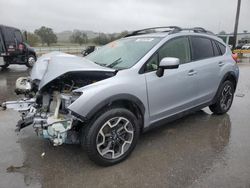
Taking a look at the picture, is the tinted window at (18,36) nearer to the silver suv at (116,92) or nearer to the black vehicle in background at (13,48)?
the black vehicle in background at (13,48)

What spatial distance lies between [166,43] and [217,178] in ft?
6.60

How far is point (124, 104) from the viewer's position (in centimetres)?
321

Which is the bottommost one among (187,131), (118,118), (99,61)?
(187,131)

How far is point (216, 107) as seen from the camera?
488 centimetres

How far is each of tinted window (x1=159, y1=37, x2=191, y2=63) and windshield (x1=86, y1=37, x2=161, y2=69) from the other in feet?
0.60

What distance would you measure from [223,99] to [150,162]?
8.43 feet

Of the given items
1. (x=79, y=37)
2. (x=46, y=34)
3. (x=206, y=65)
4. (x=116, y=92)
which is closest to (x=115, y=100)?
(x=116, y=92)

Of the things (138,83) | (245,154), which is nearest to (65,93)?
(138,83)

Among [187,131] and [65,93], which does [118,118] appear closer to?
[65,93]

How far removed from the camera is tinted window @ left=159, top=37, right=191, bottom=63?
12.0 ft

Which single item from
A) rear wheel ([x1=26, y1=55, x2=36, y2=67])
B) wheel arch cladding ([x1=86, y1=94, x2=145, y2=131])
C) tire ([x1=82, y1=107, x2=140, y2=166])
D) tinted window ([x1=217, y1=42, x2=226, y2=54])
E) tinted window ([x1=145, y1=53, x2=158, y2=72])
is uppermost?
tinted window ([x1=145, y1=53, x2=158, y2=72])

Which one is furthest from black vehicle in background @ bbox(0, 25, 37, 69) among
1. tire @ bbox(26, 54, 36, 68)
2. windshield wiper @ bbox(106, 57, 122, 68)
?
windshield wiper @ bbox(106, 57, 122, 68)

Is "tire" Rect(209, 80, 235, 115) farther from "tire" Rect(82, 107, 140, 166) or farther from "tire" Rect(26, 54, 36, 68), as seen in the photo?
"tire" Rect(26, 54, 36, 68)

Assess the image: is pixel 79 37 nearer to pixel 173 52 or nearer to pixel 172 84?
pixel 173 52
